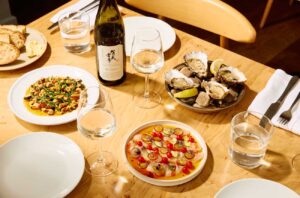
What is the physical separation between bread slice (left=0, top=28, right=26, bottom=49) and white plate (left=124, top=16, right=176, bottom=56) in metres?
0.34

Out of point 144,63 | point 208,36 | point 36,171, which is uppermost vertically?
point 144,63

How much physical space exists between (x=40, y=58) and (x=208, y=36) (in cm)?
171

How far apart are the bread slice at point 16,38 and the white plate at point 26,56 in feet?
0.06

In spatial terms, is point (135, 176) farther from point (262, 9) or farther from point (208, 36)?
point (262, 9)

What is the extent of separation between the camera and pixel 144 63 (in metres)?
1.12

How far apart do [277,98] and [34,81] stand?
717 millimetres

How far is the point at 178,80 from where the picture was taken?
Answer: 3.79ft

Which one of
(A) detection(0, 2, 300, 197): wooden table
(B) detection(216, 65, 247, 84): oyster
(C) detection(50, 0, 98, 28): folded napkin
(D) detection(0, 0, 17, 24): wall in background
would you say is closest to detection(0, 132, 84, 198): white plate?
(A) detection(0, 2, 300, 197): wooden table

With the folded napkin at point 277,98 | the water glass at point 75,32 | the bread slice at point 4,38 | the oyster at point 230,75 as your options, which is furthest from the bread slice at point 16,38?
the folded napkin at point 277,98

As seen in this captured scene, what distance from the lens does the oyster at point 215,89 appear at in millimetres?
1094

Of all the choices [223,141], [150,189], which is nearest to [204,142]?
[223,141]

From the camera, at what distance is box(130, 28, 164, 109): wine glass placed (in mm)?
1079

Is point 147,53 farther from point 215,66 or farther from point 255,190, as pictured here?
point 255,190

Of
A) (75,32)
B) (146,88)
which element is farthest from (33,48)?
(146,88)
